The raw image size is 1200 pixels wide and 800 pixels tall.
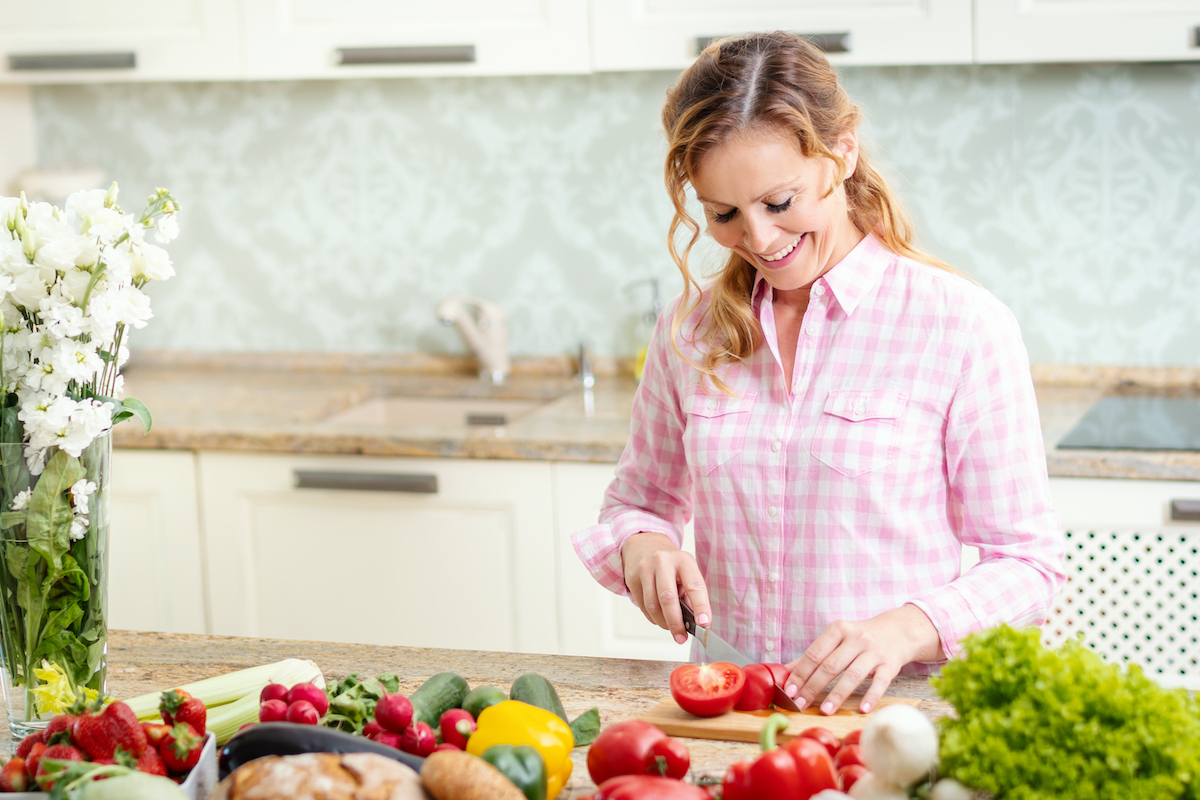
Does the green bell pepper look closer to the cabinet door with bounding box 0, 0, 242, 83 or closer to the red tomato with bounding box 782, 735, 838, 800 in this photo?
the red tomato with bounding box 782, 735, 838, 800

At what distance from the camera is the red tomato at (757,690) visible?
110 cm

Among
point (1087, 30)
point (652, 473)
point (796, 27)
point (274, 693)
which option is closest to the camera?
point (274, 693)

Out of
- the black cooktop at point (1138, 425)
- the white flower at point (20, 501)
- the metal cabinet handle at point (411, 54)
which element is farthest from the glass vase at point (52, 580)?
the black cooktop at point (1138, 425)

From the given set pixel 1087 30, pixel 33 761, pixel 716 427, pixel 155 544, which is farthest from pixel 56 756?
pixel 1087 30

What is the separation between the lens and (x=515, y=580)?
2.25 m

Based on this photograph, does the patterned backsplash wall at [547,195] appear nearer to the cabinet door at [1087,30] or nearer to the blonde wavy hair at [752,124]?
the cabinet door at [1087,30]

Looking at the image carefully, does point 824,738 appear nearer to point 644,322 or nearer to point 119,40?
point 644,322

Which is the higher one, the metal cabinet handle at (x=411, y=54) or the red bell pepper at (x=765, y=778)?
the metal cabinet handle at (x=411, y=54)

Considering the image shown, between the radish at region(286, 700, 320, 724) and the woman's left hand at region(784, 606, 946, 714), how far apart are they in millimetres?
437

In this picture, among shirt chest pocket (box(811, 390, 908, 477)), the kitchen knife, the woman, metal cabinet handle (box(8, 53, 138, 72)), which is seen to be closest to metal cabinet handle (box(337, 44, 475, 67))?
metal cabinet handle (box(8, 53, 138, 72))

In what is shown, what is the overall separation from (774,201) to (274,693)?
27.5 inches

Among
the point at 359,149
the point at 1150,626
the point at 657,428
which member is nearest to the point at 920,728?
the point at 657,428

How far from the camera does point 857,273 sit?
4.38 feet

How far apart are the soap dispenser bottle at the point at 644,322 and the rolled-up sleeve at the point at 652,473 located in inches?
43.5
